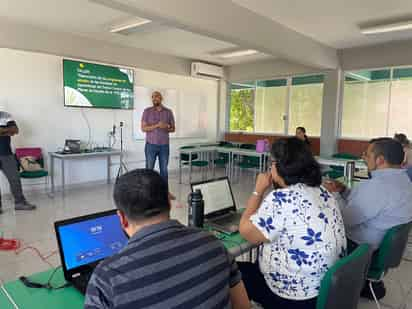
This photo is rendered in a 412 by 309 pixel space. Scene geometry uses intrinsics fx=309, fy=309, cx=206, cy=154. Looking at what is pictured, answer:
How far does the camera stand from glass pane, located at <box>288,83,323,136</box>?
6.98m

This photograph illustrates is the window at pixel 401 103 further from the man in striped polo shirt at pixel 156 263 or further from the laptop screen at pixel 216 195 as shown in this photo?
the man in striped polo shirt at pixel 156 263

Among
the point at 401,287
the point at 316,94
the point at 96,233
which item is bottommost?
the point at 401,287

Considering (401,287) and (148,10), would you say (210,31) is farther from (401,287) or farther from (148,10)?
(401,287)

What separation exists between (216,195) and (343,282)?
994 millimetres

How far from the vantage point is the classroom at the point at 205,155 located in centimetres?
94

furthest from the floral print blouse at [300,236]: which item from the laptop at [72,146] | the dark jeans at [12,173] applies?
the laptop at [72,146]

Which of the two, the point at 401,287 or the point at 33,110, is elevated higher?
the point at 33,110

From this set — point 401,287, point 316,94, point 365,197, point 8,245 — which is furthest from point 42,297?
point 316,94

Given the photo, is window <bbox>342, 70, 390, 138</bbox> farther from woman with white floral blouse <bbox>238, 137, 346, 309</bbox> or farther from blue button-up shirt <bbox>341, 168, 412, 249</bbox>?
woman with white floral blouse <bbox>238, 137, 346, 309</bbox>

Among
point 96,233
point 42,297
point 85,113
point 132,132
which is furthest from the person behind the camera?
point 132,132

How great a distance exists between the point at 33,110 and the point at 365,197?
17.3 feet

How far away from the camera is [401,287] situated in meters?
2.54

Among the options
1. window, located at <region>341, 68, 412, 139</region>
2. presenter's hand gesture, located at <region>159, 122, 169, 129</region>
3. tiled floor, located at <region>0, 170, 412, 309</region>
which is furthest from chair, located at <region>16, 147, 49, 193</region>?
window, located at <region>341, 68, 412, 139</region>

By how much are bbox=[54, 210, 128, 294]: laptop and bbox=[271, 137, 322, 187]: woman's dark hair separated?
80 centimetres
